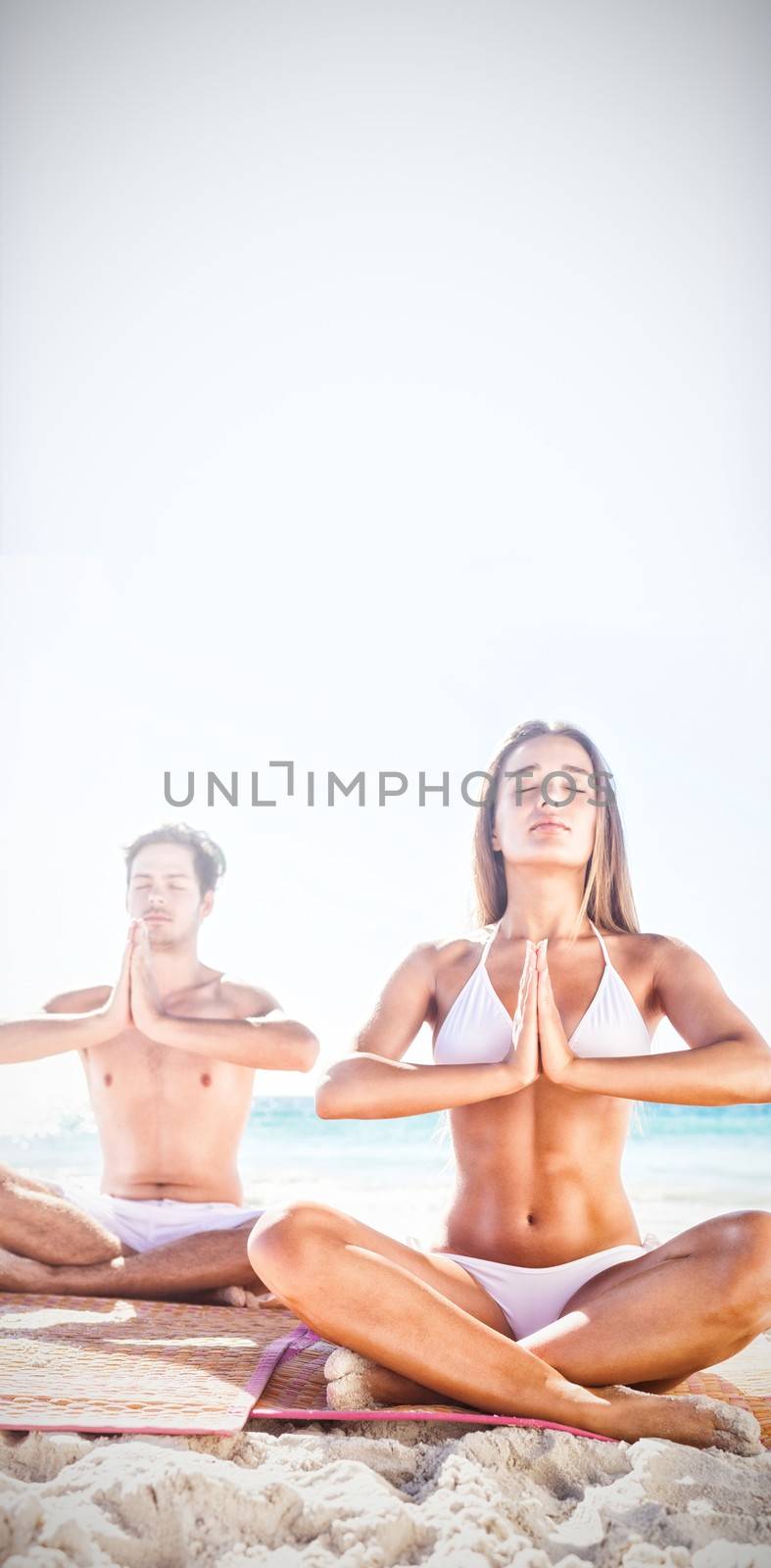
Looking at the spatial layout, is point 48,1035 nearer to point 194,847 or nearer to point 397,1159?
point 194,847

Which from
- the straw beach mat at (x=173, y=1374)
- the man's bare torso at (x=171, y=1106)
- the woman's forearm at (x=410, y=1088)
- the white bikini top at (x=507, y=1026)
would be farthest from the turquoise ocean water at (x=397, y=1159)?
the woman's forearm at (x=410, y=1088)

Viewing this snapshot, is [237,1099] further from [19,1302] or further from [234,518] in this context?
[234,518]

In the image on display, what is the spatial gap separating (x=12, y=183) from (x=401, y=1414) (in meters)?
3.00

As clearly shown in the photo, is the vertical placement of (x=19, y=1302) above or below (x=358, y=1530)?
below

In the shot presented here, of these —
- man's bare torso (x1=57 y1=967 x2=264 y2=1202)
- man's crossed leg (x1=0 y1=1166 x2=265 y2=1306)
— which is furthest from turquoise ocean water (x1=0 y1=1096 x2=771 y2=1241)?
man's crossed leg (x1=0 y1=1166 x2=265 y2=1306)

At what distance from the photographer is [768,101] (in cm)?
287

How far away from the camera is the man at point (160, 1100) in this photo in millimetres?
2812

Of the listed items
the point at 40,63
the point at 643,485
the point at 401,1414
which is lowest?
the point at 401,1414

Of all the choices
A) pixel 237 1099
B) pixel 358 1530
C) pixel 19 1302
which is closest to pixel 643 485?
pixel 237 1099

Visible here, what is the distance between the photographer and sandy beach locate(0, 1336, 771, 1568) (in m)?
1.37

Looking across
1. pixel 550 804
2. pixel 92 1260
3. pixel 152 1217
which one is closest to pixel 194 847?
pixel 152 1217

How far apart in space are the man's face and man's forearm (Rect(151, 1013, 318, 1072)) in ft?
1.60

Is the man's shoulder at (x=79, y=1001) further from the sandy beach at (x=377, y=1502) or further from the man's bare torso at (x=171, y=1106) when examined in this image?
the sandy beach at (x=377, y=1502)

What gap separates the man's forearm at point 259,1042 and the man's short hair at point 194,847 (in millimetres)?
588
